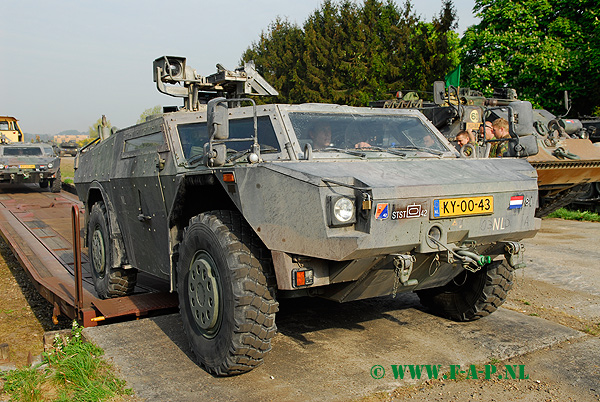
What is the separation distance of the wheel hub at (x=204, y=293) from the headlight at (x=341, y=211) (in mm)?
1077

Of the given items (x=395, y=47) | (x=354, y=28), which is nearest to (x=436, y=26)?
(x=395, y=47)

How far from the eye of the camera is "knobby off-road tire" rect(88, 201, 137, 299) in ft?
19.6

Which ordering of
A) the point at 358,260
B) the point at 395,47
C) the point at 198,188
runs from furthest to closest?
the point at 395,47 → the point at 198,188 → the point at 358,260

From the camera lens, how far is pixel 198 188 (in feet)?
14.9

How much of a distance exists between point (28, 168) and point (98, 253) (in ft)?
43.7

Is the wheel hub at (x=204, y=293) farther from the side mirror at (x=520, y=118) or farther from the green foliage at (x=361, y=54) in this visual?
the green foliage at (x=361, y=54)

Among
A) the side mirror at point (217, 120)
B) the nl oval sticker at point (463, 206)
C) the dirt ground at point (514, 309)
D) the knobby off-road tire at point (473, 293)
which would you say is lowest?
the dirt ground at point (514, 309)

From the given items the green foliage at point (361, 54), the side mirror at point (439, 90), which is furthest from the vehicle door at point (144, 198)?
the green foliage at point (361, 54)

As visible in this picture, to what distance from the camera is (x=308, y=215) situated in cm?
346

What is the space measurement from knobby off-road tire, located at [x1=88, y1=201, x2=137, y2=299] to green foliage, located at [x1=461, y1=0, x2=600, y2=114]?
18118mm

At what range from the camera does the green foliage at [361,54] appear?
26.8 m

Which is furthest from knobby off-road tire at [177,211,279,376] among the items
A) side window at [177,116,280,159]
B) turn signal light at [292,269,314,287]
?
side window at [177,116,280,159]

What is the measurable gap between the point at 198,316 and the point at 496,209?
213cm

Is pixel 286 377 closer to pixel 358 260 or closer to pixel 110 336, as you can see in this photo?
pixel 358 260
